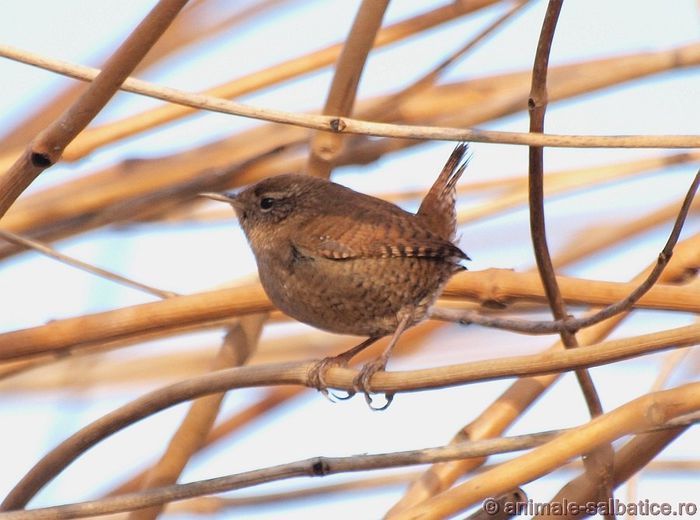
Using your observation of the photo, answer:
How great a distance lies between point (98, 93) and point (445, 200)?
133 centimetres

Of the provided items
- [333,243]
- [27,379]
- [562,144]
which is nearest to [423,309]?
[333,243]

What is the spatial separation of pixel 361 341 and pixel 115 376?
73 centimetres

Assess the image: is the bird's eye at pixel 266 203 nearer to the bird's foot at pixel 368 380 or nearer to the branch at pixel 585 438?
the bird's foot at pixel 368 380

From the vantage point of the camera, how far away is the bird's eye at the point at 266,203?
288 cm

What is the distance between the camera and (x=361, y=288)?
2570 millimetres

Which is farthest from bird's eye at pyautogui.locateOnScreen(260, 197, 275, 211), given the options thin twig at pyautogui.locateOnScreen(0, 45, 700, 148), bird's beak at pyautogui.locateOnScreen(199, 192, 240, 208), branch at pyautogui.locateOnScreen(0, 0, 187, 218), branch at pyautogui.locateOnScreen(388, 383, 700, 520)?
branch at pyautogui.locateOnScreen(388, 383, 700, 520)

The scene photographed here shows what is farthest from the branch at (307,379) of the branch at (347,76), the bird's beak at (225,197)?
the bird's beak at (225,197)

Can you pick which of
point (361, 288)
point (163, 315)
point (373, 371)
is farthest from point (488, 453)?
point (361, 288)

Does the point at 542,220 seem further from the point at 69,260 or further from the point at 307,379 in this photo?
the point at 69,260

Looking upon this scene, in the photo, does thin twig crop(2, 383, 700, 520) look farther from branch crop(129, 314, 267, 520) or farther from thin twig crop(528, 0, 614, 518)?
branch crop(129, 314, 267, 520)

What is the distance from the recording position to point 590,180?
9.18ft

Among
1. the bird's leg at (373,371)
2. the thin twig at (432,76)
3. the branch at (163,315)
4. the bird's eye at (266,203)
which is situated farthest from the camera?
the bird's eye at (266,203)

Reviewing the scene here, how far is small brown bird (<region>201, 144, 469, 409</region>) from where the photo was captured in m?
2.55

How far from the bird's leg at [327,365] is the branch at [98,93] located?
0.63 meters
